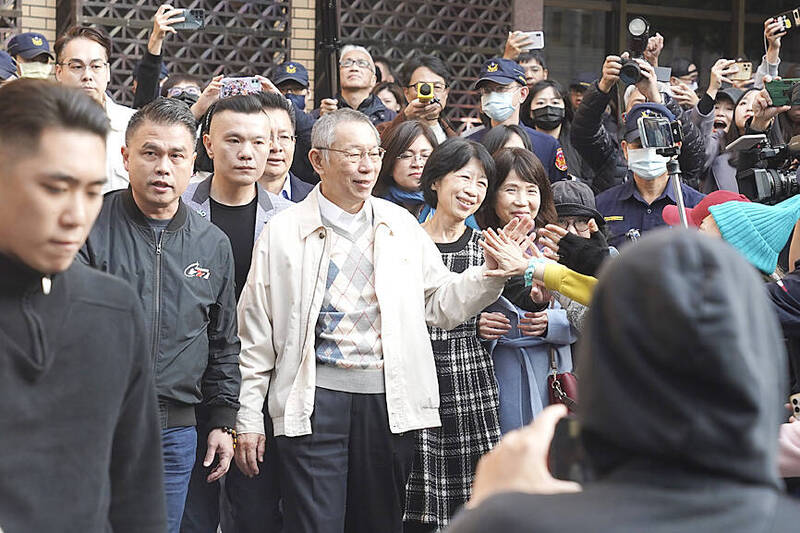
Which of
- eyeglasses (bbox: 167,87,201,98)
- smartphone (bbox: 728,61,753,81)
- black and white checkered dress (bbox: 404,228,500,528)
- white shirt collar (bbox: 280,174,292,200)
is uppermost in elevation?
smartphone (bbox: 728,61,753,81)

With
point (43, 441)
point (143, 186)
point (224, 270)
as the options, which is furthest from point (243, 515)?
point (43, 441)

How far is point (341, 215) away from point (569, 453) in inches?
116

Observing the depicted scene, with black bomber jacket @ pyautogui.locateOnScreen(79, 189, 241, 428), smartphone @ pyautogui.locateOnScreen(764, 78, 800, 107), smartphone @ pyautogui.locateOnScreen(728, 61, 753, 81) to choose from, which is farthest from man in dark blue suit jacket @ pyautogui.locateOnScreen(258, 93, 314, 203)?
smartphone @ pyautogui.locateOnScreen(728, 61, 753, 81)

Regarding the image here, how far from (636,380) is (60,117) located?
1339 millimetres

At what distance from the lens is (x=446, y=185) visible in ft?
17.1

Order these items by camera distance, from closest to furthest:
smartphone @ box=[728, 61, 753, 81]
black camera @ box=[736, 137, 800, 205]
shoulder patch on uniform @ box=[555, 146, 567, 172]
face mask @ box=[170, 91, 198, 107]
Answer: black camera @ box=[736, 137, 800, 205]
face mask @ box=[170, 91, 198, 107]
shoulder patch on uniform @ box=[555, 146, 567, 172]
smartphone @ box=[728, 61, 753, 81]

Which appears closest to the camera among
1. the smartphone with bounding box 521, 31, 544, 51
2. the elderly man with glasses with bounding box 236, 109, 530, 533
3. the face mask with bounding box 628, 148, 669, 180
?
the elderly man with glasses with bounding box 236, 109, 530, 533

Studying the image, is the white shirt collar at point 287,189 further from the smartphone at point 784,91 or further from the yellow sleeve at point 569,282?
the smartphone at point 784,91

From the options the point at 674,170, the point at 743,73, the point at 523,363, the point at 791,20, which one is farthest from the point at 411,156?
the point at 743,73

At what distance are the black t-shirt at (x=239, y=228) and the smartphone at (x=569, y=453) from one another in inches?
125

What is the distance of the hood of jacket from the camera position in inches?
57.3

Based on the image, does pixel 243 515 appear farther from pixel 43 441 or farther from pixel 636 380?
pixel 636 380

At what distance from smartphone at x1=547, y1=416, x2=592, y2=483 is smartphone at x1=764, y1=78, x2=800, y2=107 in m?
3.96

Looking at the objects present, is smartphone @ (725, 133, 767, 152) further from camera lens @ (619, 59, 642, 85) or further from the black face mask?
the black face mask
